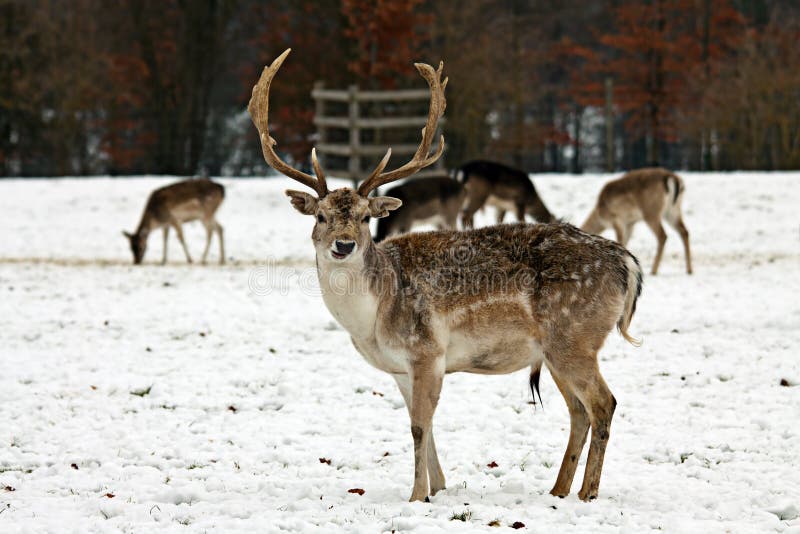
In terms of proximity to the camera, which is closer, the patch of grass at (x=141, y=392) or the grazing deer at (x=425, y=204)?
the patch of grass at (x=141, y=392)

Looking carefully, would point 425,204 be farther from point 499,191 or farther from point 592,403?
point 592,403

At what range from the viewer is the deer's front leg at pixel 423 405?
16.3 ft

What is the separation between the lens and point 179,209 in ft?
50.5

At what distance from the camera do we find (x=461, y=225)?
15914 millimetres

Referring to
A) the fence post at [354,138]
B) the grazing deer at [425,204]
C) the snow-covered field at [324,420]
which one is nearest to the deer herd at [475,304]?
the snow-covered field at [324,420]

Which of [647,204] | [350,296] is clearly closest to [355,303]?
[350,296]

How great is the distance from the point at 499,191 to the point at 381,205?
10492mm

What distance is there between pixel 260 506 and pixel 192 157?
26.5 metres

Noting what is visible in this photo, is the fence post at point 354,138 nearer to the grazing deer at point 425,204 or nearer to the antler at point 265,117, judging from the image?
the grazing deer at point 425,204

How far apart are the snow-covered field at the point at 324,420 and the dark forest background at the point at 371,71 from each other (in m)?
14.9

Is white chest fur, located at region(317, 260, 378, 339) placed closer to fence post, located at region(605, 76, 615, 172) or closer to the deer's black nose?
the deer's black nose

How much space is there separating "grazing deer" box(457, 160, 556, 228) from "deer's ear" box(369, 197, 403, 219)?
1004 cm

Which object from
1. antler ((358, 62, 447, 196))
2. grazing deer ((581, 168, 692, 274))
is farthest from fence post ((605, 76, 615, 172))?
antler ((358, 62, 447, 196))

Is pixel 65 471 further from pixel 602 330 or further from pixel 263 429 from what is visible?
pixel 602 330
